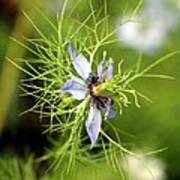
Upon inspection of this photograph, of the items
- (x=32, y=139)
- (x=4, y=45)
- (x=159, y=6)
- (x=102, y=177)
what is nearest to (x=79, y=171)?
(x=102, y=177)

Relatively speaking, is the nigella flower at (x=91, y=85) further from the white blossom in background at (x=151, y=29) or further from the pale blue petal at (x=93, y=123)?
the white blossom in background at (x=151, y=29)

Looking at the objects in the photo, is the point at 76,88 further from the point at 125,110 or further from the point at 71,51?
→ the point at 125,110

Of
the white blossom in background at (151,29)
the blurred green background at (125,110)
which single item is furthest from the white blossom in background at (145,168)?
the white blossom in background at (151,29)

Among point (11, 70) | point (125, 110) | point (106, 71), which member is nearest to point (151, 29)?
point (125, 110)

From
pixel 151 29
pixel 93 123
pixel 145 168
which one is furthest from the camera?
pixel 151 29

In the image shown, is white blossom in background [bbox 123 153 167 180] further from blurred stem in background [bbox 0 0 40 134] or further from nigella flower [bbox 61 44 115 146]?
nigella flower [bbox 61 44 115 146]

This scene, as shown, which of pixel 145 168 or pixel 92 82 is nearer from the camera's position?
pixel 92 82
